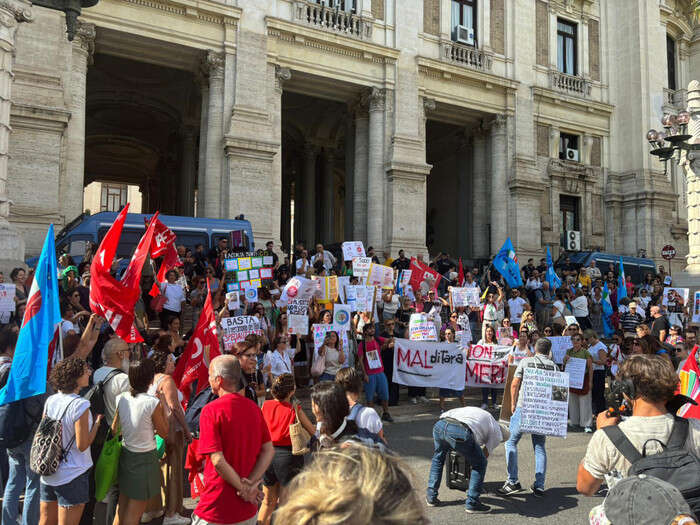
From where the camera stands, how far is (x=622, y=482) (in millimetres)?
1915

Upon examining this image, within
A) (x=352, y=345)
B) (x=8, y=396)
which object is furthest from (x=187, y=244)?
(x=8, y=396)

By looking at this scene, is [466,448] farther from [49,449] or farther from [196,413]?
[49,449]

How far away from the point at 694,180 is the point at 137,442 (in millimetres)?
18540

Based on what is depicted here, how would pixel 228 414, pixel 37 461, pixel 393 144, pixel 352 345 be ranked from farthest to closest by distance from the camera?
pixel 393 144 → pixel 352 345 → pixel 37 461 → pixel 228 414

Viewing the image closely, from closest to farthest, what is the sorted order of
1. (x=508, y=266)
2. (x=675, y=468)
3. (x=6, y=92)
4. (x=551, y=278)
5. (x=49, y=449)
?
1. (x=675, y=468)
2. (x=49, y=449)
3. (x=6, y=92)
4. (x=508, y=266)
5. (x=551, y=278)

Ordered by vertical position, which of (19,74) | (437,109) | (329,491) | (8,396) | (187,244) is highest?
(437,109)

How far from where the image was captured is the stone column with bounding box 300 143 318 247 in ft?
97.9

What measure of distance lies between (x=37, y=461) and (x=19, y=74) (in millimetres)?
15242

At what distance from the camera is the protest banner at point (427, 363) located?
35.8ft

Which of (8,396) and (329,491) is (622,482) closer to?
(329,491)

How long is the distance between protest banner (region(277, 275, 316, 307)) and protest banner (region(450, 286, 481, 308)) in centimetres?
353

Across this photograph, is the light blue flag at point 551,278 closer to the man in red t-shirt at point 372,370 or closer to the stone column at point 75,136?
the man in red t-shirt at point 372,370

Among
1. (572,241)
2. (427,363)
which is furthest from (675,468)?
(572,241)

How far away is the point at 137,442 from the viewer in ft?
14.5
